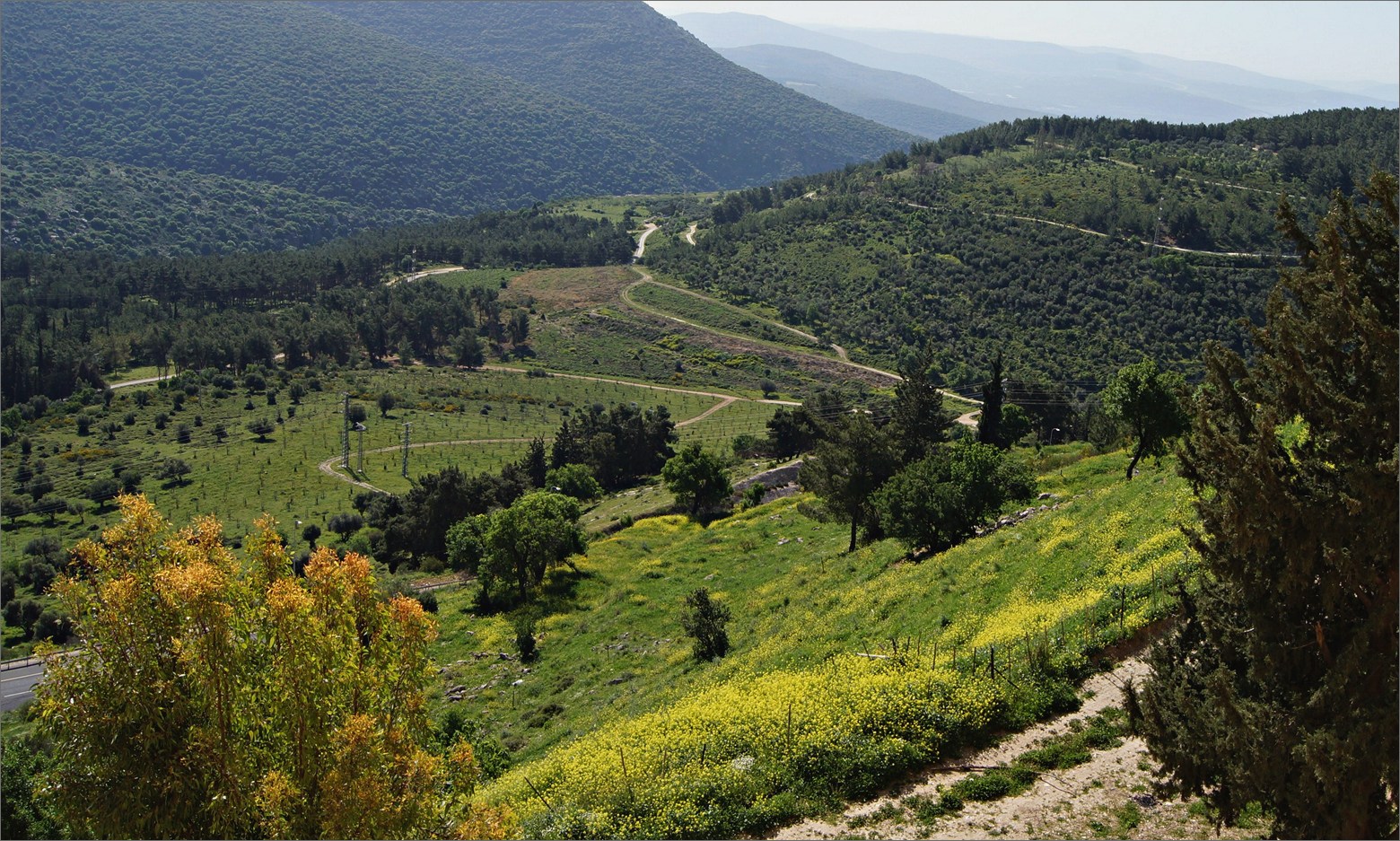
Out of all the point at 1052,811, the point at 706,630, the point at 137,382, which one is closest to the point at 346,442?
the point at 137,382

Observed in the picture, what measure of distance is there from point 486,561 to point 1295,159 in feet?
499

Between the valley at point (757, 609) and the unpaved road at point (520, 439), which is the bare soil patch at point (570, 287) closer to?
the unpaved road at point (520, 439)

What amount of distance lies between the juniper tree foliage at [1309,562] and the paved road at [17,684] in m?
59.1

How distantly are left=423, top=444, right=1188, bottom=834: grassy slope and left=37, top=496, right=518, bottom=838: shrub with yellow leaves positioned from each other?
544cm

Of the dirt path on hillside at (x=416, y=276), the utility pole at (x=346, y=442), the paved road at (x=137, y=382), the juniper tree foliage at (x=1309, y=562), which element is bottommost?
the paved road at (x=137, y=382)

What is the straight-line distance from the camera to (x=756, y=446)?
9388cm

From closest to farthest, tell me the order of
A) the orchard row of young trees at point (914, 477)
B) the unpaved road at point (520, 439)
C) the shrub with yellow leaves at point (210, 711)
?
the shrub with yellow leaves at point (210, 711), the orchard row of young trees at point (914, 477), the unpaved road at point (520, 439)

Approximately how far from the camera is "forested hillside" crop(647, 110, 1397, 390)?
124500 millimetres

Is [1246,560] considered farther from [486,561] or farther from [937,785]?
[486,561]

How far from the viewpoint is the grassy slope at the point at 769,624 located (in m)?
19.5

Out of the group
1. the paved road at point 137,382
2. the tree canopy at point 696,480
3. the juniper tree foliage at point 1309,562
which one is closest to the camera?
the juniper tree foliage at point 1309,562

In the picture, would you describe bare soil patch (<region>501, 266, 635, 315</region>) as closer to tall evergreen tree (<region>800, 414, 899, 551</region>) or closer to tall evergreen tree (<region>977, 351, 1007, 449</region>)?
tall evergreen tree (<region>977, 351, 1007, 449</region>)

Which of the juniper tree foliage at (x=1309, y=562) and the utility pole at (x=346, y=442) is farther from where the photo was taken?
the utility pole at (x=346, y=442)

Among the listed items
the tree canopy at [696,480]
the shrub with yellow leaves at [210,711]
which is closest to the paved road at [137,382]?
the tree canopy at [696,480]
